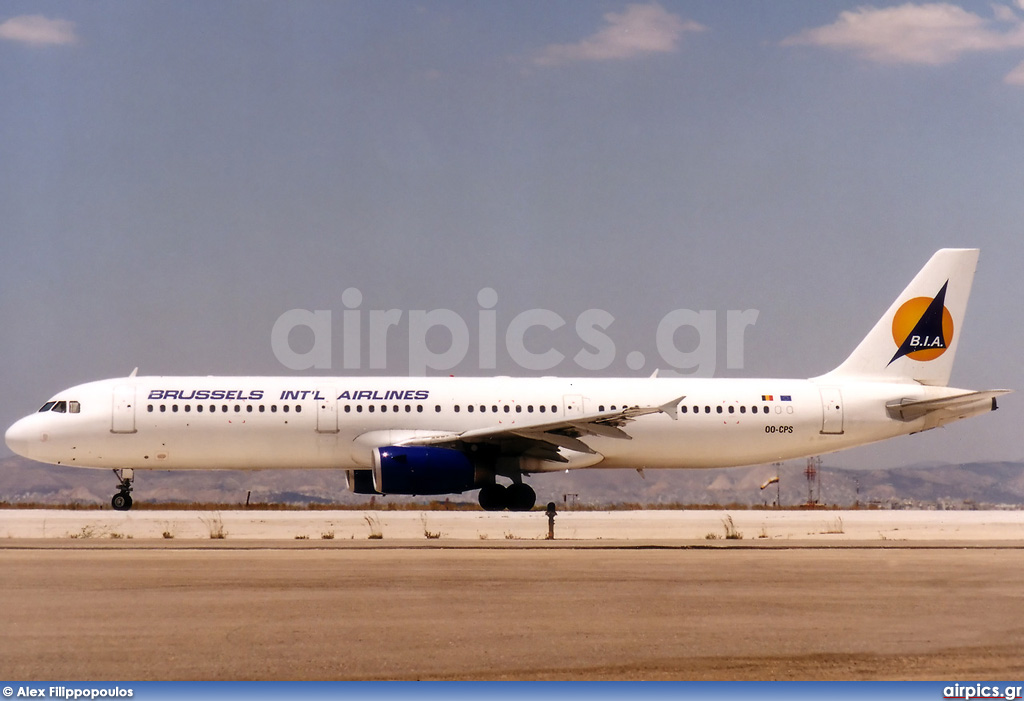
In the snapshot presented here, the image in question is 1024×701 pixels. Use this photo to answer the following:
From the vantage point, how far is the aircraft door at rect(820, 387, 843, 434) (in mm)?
32531

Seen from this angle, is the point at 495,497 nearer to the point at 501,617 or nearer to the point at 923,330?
the point at 923,330

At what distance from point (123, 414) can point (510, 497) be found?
9.76 meters

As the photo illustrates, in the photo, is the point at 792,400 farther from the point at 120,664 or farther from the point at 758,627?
the point at 120,664

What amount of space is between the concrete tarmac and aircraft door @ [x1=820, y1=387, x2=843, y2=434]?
44.4 feet

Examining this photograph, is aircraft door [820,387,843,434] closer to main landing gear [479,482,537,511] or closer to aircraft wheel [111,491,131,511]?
main landing gear [479,482,537,511]

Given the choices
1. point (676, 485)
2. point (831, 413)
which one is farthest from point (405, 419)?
point (676, 485)

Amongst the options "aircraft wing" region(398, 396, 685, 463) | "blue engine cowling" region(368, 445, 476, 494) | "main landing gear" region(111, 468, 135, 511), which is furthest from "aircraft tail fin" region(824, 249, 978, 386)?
"main landing gear" region(111, 468, 135, 511)

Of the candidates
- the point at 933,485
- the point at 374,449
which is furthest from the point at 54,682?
the point at 933,485

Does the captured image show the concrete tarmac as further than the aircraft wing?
No

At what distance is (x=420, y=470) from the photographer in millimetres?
27656

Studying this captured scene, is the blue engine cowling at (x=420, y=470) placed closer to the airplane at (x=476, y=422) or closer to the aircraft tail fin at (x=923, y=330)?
the airplane at (x=476, y=422)

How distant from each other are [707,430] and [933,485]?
307ft

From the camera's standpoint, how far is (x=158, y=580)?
15039mm

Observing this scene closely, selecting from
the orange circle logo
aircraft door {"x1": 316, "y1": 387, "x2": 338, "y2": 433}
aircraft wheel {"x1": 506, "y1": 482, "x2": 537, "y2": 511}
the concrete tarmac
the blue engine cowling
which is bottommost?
the concrete tarmac
